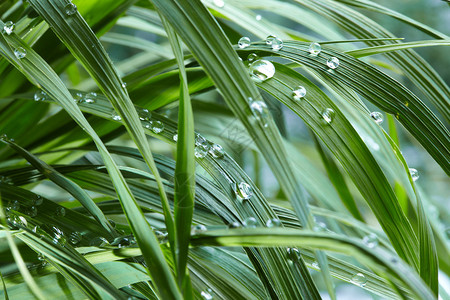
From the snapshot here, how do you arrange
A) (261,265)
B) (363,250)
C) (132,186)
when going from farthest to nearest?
(132,186)
(261,265)
(363,250)

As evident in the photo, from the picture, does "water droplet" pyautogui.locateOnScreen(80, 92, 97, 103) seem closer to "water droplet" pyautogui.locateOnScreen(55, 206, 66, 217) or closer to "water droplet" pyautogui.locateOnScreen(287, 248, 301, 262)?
"water droplet" pyautogui.locateOnScreen(55, 206, 66, 217)

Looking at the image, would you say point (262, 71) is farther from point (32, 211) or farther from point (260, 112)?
point (32, 211)

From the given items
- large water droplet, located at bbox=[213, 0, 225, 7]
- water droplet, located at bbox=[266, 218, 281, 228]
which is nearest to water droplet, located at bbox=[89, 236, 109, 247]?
water droplet, located at bbox=[266, 218, 281, 228]

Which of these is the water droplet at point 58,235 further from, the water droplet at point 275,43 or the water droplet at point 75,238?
the water droplet at point 275,43

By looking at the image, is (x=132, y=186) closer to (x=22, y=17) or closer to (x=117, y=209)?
(x=117, y=209)

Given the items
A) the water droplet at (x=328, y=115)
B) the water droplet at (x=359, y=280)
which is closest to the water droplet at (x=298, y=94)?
the water droplet at (x=328, y=115)

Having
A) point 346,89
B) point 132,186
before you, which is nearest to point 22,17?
point 132,186
